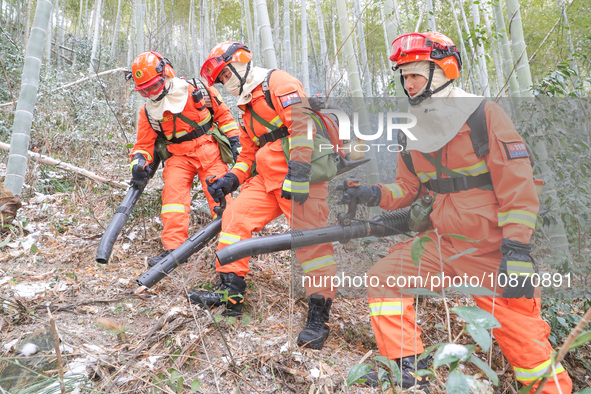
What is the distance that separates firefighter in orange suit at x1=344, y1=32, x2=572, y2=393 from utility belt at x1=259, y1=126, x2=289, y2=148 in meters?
0.91

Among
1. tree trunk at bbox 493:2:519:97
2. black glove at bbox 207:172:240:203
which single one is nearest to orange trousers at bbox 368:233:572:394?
black glove at bbox 207:172:240:203

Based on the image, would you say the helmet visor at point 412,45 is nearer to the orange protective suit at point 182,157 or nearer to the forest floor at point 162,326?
the forest floor at point 162,326

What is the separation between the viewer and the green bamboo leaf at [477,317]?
85 cm

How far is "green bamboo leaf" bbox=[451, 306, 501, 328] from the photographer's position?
0.85 m

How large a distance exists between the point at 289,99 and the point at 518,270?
1757 millimetres

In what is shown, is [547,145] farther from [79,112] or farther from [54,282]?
[79,112]

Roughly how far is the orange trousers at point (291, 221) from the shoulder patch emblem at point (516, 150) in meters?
1.13

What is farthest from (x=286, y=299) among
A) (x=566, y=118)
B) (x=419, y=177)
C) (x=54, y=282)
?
(x=566, y=118)

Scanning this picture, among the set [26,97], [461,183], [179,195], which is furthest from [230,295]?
[26,97]

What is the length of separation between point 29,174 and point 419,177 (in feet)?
15.1

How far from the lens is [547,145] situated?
2631mm

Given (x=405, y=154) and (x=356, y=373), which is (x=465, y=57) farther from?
(x=356, y=373)

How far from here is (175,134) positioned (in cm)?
364

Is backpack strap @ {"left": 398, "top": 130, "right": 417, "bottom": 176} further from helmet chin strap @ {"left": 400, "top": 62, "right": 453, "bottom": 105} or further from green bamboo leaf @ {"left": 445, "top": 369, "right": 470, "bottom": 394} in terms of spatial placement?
green bamboo leaf @ {"left": 445, "top": 369, "right": 470, "bottom": 394}
